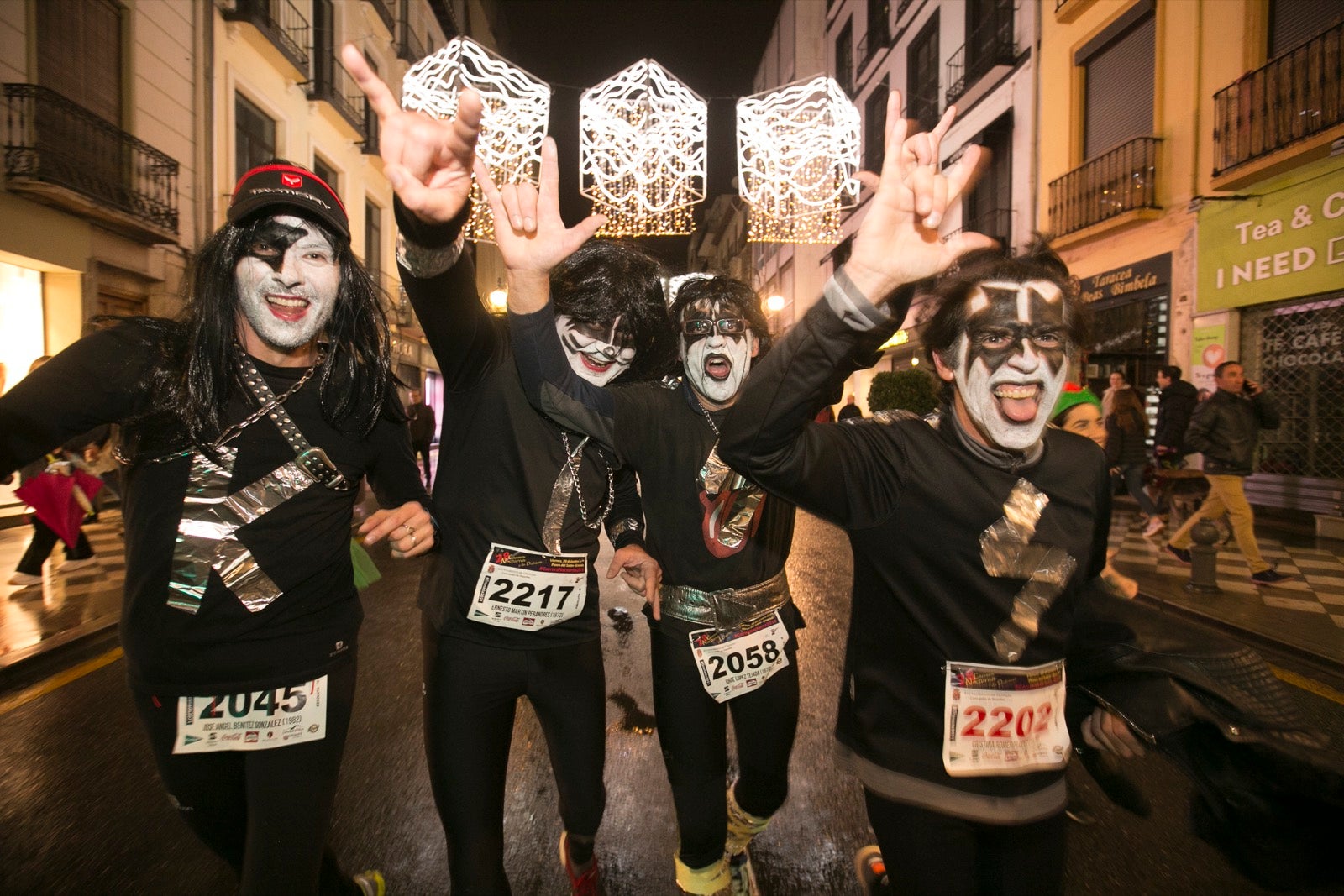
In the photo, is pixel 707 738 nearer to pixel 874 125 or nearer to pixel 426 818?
pixel 426 818

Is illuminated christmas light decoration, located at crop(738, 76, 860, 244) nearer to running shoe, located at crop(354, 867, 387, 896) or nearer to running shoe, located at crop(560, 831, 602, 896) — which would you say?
running shoe, located at crop(560, 831, 602, 896)

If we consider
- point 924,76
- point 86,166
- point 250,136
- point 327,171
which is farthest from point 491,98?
point 924,76

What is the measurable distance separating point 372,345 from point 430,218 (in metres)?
0.59

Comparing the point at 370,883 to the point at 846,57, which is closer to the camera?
the point at 370,883

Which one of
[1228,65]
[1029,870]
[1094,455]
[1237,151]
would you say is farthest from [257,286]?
[1228,65]

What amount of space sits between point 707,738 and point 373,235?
2259 cm

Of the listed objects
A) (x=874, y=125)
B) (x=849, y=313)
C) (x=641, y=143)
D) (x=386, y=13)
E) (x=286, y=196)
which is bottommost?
(x=849, y=313)

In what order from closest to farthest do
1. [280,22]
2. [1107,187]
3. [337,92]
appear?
[1107,187] < [280,22] < [337,92]

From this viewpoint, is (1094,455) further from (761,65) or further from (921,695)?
(761,65)

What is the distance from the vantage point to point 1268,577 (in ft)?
21.5

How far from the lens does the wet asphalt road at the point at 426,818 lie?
2535mm

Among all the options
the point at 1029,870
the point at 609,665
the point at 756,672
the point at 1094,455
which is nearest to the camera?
the point at 1029,870

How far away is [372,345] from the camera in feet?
7.06

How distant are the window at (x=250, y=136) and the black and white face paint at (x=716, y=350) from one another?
14.1 m
